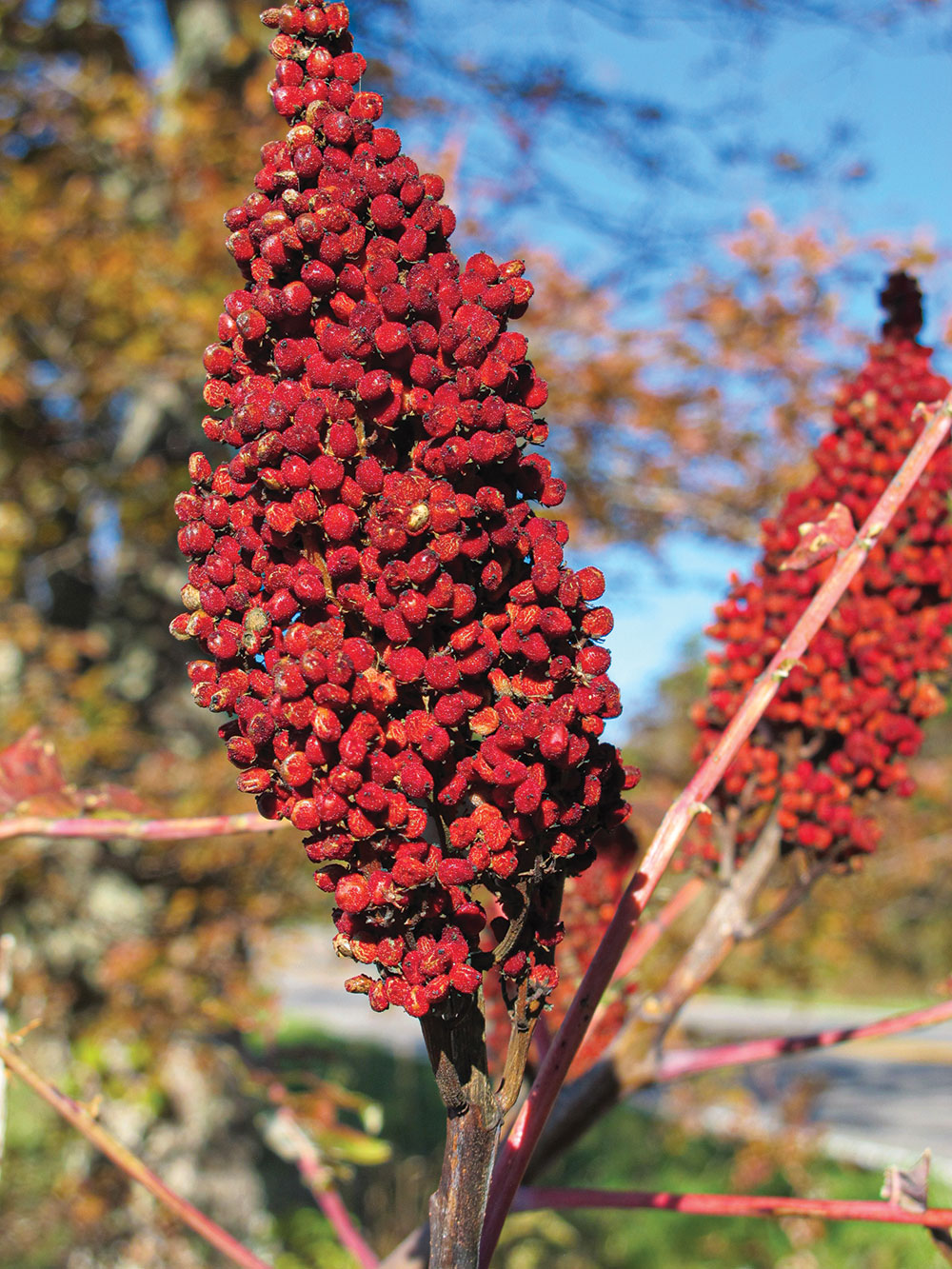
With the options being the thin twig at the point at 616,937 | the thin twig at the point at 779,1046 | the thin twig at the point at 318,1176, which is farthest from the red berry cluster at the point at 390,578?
the thin twig at the point at 318,1176

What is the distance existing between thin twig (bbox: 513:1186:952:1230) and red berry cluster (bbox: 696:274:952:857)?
441 millimetres

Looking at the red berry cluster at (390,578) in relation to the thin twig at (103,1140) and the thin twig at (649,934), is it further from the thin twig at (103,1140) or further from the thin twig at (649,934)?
the thin twig at (649,934)

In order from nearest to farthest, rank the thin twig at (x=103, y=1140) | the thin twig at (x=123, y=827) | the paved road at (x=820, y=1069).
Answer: the thin twig at (x=103, y=1140) < the thin twig at (x=123, y=827) < the paved road at (x=820, y=1069)

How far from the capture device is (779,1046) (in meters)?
1.32

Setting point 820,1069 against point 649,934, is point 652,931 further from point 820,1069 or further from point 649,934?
point 820,1069

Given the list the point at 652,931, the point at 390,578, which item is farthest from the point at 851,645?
the point at 390,578

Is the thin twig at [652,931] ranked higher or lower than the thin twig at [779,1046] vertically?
higher

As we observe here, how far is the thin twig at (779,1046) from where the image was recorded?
1234 millimetres

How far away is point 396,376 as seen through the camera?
0.74 m

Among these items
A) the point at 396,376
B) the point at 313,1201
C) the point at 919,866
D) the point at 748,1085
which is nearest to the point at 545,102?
the point at 919,866

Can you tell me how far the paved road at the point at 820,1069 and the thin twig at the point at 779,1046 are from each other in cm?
341

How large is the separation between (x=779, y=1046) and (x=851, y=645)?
1.73 feet

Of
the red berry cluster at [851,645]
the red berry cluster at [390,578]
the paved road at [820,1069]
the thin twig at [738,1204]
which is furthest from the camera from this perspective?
the paved road at [820,1069]

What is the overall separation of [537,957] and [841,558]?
1.54 ft
